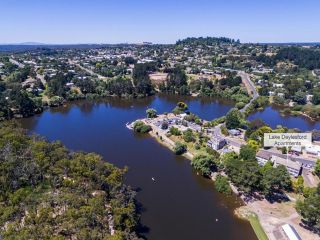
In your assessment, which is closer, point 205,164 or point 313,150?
point 205,164

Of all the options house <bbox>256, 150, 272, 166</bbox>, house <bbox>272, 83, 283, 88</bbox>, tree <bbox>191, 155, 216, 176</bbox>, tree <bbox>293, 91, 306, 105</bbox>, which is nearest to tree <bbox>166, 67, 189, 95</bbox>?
house <bbox>272, 83, 283, 88</bbox>

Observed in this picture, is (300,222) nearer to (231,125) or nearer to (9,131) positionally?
(231,125)

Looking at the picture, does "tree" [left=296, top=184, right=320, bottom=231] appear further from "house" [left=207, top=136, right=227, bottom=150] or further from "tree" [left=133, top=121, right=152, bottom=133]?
"tree" [left=133, top=121, right=152, bottom=133]

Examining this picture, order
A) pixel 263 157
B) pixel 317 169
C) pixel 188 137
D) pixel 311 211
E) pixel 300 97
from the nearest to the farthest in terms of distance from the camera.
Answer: pixel 311 211, pixel 317 169, pixel 263 157, pixel 188 137, pixel 300 97

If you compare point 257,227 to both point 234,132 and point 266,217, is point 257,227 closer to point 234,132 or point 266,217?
point 266,217

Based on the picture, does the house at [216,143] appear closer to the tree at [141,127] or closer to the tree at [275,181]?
the tree at [275,181]

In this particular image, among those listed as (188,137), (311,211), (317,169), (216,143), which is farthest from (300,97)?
(311,211)
